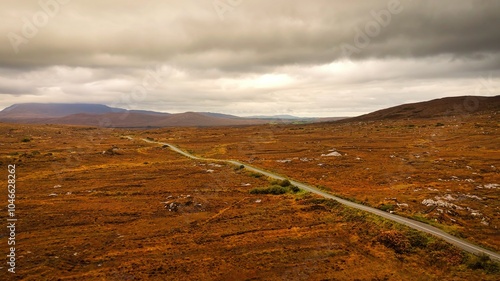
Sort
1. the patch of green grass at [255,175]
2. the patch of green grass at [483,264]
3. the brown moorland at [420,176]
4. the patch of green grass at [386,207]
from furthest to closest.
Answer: the patch of green grass at [255,175], the patch of green grass at [386,207], the brown moorland at [420,176], the patch of green grass at [483,264]

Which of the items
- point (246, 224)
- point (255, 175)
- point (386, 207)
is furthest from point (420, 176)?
point (246, 224)

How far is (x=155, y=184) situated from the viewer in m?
49.2

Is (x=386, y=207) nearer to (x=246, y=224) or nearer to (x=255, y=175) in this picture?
(x=246, y=224)

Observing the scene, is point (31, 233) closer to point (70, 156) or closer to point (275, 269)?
point (275, 269)

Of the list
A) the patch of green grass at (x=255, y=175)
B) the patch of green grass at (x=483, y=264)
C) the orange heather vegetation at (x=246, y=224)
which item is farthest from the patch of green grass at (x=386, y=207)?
the patch of green grass at (x=255, y=175)

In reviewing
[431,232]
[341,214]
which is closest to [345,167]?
[341,214]

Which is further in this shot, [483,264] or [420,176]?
[420,176]

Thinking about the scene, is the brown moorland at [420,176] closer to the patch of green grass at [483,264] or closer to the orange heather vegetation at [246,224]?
the orange heather vegetation at [246,224]

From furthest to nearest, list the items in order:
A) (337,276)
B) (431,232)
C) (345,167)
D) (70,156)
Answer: (70,156) < (345,167) < (431,232) < (337,276)

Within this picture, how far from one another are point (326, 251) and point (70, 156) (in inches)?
2938

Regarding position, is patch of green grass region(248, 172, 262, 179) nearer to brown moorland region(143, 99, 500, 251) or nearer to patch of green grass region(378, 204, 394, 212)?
brown moorland region(143, 99, 500, 251)

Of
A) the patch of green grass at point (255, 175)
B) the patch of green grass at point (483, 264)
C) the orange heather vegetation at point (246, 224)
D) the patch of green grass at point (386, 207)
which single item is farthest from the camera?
the patch of green grass at point (255, 175)

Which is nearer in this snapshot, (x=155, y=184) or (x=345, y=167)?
(x=155, y=184)

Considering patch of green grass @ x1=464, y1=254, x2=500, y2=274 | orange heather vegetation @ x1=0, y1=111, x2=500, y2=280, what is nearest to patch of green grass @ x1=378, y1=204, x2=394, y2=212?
orange heather vegetation @ x1=0, y1=111, x2=500, y2=280
